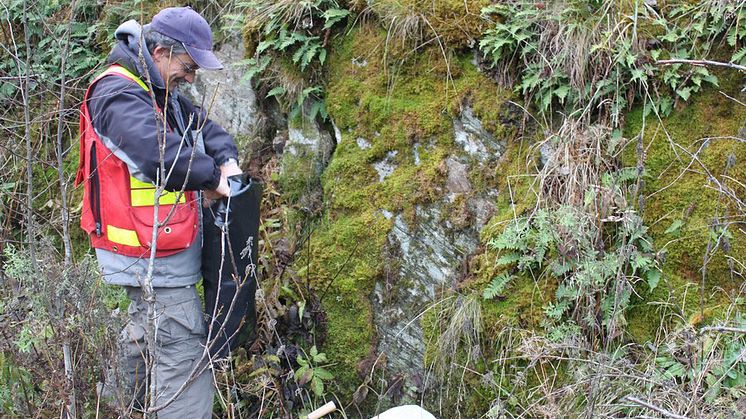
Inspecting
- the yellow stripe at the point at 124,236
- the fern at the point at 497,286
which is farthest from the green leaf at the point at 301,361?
the yellow stripe at the point at 124,236

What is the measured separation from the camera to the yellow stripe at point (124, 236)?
4.11 m

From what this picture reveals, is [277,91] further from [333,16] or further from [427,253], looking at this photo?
[427,253]

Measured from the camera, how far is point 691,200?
4.53 metres

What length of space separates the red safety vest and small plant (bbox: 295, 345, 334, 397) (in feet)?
4.46

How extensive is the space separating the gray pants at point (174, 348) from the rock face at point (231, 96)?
248cm

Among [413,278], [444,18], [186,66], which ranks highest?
[186,66]

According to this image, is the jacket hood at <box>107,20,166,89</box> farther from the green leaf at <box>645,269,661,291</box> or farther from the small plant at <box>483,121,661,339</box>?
the green leaf at <box>645,269,661,291</box>

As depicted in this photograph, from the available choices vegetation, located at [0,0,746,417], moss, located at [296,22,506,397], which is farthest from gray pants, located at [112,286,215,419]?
moss, located at [296,22,506,397]

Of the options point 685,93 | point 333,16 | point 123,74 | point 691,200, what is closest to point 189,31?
point 123,74

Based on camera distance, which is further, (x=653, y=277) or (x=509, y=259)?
(x=509, y=259)

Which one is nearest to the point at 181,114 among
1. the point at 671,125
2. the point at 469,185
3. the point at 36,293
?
the point at 36,293

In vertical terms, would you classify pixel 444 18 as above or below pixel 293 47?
above

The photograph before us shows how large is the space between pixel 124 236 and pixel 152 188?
33 centimetres

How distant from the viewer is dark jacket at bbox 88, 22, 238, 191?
3869 mm
